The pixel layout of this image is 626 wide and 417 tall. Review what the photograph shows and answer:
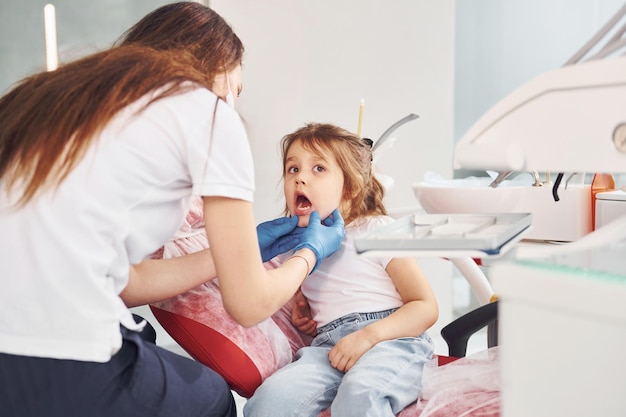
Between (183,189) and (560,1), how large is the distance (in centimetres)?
304

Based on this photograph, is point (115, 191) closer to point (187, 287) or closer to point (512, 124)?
point (187, 287)

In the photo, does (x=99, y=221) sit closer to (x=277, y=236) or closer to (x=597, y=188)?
(x=277, y=236)

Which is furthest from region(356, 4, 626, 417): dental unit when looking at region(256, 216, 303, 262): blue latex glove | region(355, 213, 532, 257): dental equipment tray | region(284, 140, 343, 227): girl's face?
region(284, 140, 343, 227): girl's face

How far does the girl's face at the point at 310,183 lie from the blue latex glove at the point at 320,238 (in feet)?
0.37

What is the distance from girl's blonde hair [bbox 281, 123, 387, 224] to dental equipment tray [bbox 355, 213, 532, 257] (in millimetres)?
613

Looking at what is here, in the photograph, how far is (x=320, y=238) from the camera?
1403 mm

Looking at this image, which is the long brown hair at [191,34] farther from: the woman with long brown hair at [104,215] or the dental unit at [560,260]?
the dental unit at [560,260]

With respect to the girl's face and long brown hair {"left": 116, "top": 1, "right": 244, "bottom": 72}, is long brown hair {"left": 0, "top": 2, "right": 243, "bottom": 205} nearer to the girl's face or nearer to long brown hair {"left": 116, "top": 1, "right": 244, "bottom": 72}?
long brown hair {"left": 116, "top": 1, "right": 244, "bottom": 72}

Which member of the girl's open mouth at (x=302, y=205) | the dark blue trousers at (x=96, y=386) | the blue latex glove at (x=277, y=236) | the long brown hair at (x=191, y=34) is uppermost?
the long brown hair at (x=191, y=34)

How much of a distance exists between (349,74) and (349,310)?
1.72 m

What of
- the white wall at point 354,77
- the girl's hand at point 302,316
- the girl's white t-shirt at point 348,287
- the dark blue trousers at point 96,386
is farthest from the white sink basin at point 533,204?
the white wall at point 354,77

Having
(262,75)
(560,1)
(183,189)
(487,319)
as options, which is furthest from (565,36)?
(183,189)

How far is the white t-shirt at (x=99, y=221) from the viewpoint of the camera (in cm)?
98

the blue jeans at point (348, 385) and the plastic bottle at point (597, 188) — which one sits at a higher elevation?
the plastic bottle at point (597, 188)
